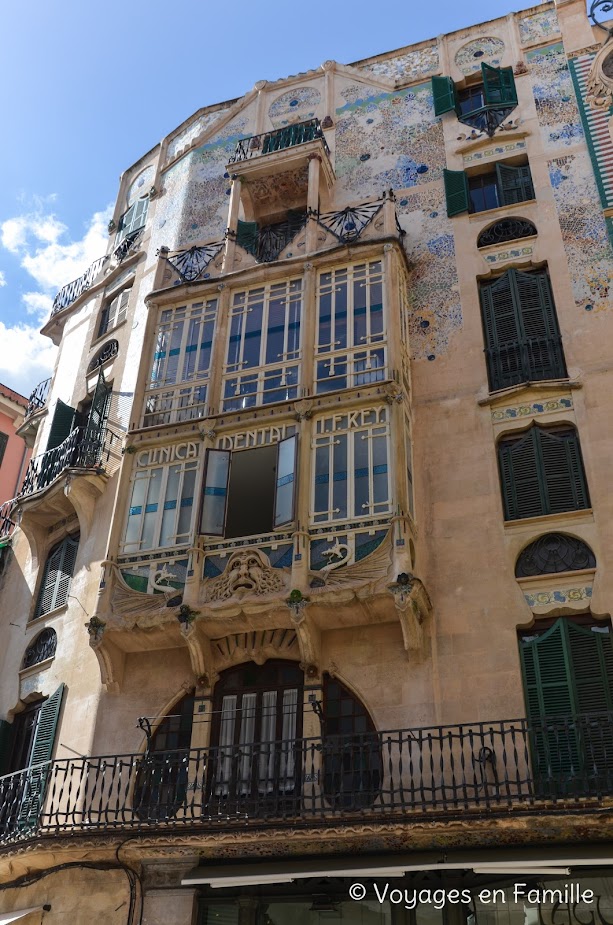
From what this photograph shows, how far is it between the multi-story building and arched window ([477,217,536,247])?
78mm

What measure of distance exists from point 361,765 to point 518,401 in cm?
692

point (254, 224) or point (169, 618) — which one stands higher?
point (254, 224)

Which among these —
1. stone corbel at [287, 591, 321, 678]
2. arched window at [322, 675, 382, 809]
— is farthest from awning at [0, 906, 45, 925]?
stone corbel at [287, 591, 321, 678]

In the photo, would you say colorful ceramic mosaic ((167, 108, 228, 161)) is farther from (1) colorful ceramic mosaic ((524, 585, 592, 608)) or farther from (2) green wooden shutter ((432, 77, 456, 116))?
(1) colorful ceramic mosaic ((524, 585, 592, 608))

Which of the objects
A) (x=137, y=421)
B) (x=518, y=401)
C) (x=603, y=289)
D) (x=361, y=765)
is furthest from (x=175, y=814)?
(x=603, y=289)

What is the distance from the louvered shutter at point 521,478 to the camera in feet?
50.4

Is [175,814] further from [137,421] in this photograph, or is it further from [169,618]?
[137,421]

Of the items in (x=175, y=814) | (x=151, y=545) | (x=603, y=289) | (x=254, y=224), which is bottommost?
(x=175, y=814)

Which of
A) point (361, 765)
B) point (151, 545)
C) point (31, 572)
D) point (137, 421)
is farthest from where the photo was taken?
point (31, 572)

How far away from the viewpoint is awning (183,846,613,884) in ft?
37.9

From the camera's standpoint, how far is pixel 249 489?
18.2m

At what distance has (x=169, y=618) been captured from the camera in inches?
600

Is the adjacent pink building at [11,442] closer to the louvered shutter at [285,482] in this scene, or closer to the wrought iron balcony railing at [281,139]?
the wrought iron balcony railing at [281,139]

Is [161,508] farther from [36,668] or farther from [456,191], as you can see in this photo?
[456,191]
